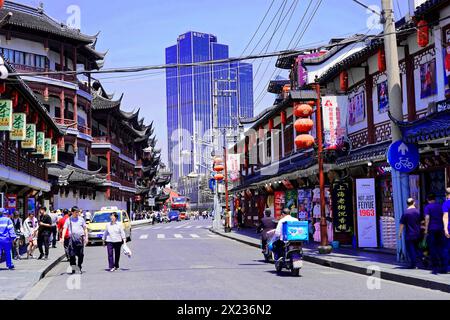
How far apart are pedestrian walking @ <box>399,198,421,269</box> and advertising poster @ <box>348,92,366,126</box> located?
27.7ft

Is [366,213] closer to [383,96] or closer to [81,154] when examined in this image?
[383,96]

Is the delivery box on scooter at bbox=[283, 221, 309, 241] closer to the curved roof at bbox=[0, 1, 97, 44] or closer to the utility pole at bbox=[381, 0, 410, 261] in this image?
the utility pole at bbox=[381, 0, 410, 261]

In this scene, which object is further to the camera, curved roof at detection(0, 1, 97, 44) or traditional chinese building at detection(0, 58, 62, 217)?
curved roof at detection(0, 1, 97, 44)

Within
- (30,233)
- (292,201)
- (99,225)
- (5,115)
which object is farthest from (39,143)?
(292,201)

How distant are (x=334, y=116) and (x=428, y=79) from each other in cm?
624

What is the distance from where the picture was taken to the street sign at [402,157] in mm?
16062

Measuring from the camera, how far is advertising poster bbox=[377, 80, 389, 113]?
2088cm

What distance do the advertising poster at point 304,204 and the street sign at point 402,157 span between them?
1321 centimetres

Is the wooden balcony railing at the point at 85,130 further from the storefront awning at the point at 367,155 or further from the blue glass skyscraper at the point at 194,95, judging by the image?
the storefront awning at the point at 367,155

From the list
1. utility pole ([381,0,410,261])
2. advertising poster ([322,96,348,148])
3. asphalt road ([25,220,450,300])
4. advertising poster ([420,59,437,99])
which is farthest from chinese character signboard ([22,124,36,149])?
advertising poster ([420,59,437,99])

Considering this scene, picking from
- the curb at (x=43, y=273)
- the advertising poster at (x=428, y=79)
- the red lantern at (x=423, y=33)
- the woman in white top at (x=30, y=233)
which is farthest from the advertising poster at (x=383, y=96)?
the woman in white top at (x=30, y=233)

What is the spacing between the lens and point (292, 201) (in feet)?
108

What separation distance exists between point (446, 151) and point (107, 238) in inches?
397

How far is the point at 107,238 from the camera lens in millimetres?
16969
